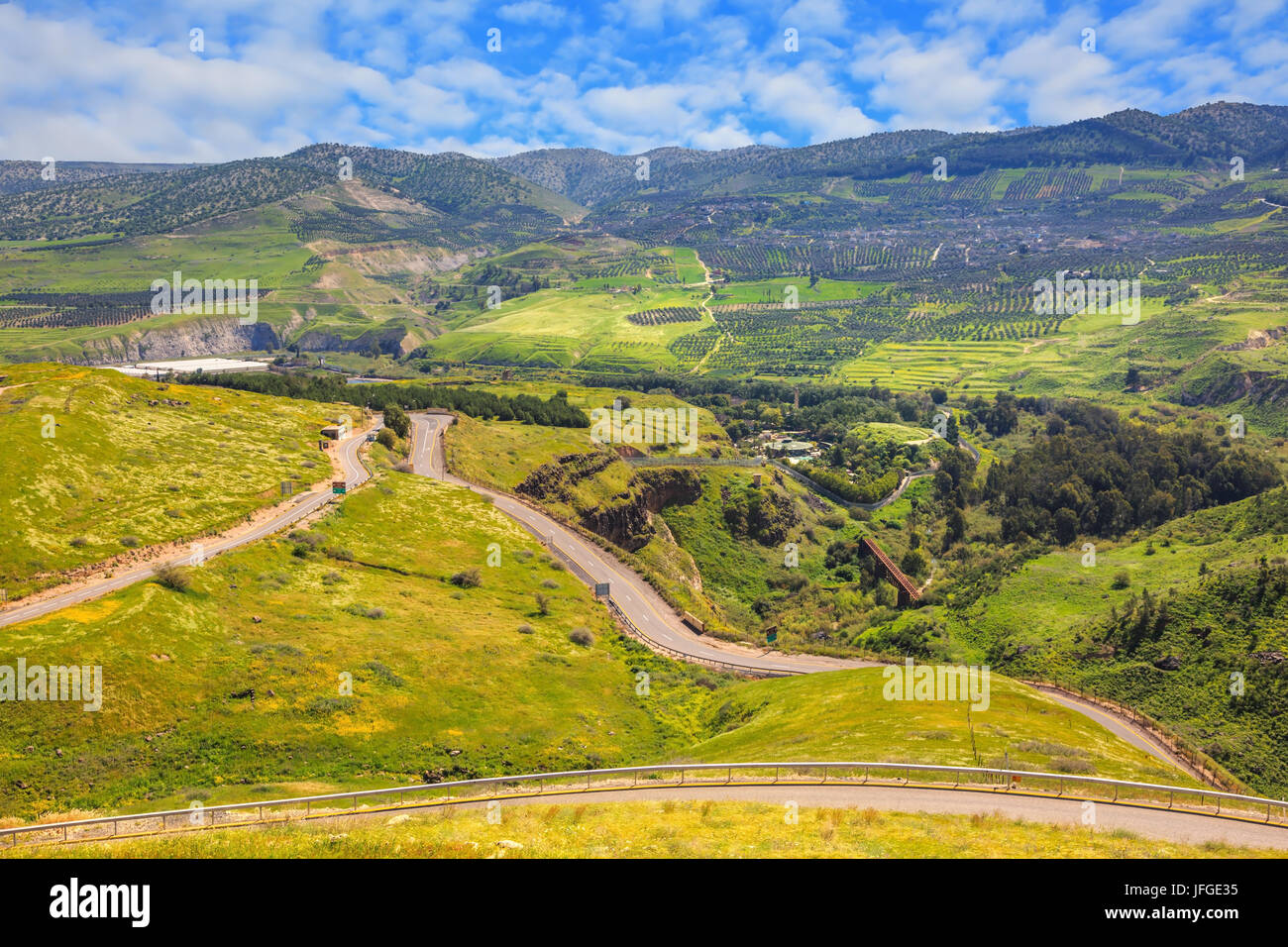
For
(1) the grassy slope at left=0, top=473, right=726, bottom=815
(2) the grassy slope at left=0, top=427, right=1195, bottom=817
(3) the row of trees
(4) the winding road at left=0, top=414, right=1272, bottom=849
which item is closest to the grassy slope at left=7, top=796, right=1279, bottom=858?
(4) the winding road at left=0, top=414, right=1272, bottom=849

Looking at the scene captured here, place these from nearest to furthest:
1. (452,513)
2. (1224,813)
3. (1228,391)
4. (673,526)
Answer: (1224,813)
(452,513)
(673,526)
(1228,391)

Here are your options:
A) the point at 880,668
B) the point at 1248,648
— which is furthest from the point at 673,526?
the point at 1248,648

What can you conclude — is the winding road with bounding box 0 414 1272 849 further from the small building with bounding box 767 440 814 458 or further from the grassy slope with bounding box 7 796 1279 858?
the small building with bounding box 767 440 814 458

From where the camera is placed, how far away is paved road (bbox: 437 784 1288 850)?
30.3 meters

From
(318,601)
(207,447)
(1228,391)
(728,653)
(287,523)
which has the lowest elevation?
(728,653)

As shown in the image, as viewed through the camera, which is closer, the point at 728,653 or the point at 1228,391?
the point at 728,653

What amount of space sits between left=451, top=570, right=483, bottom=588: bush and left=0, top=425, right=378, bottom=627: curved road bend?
17363 mm

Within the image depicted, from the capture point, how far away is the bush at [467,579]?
2869 inches

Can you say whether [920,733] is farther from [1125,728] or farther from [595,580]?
[595,580]

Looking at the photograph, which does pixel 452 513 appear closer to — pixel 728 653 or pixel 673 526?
pixel 728 653

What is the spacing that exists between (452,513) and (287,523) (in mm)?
18722

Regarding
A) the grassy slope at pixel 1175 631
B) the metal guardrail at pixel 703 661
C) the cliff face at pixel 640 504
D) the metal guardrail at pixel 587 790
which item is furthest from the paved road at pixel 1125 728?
the cliff face at pixel 640 504
